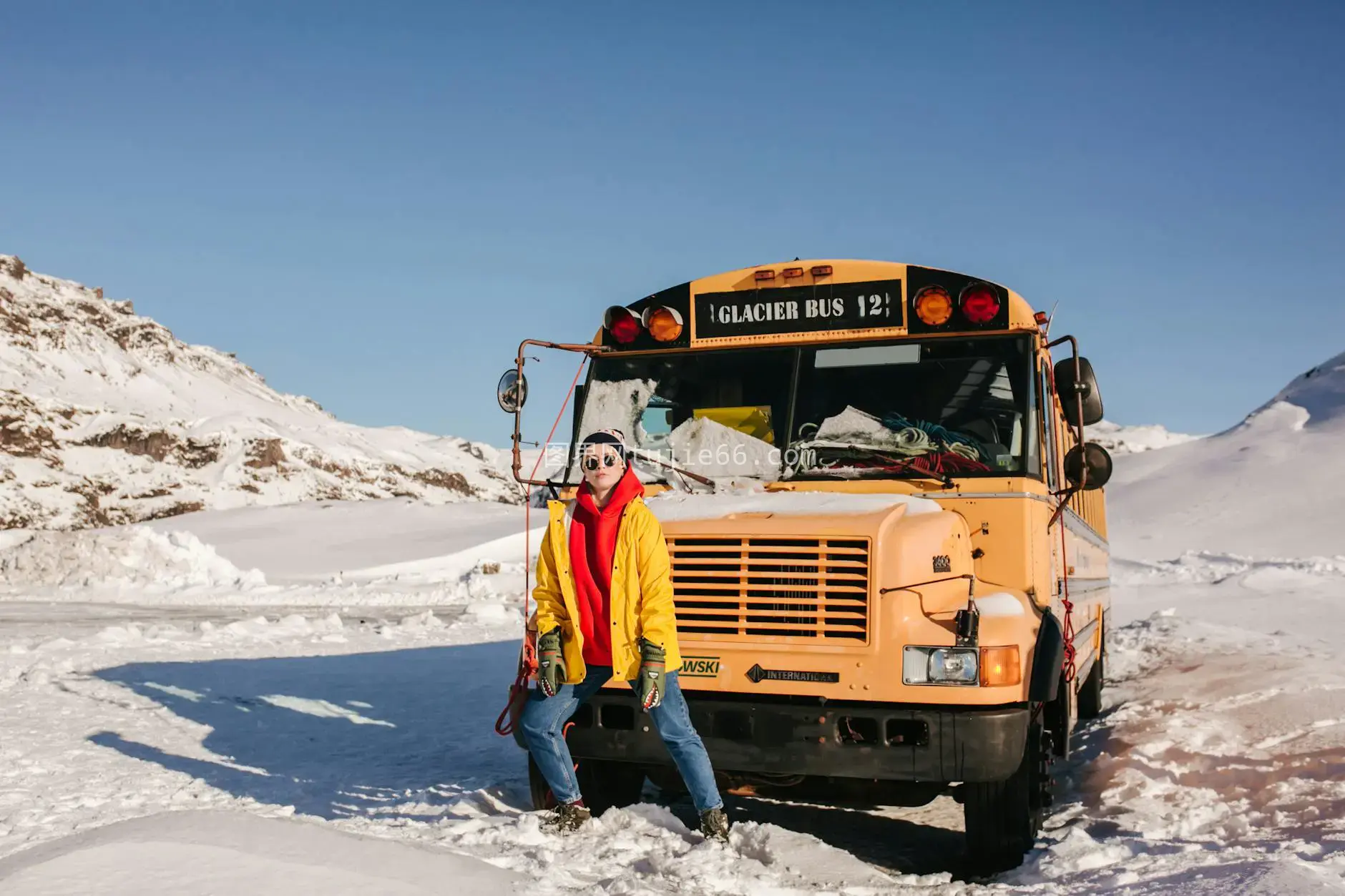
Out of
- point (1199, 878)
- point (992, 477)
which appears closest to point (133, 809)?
point (992, 477)

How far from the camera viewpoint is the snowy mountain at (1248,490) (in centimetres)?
3712

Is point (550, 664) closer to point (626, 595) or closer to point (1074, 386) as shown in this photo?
point (626, 595)

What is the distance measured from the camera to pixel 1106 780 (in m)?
6.98

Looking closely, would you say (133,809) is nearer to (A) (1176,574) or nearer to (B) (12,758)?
(B) (12,758)

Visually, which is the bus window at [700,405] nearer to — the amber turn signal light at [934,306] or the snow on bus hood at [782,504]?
the snow on bus hood at [782,504]

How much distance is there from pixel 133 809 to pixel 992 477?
4.78 metres

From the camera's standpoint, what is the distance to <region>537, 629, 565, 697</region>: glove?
17.0ft

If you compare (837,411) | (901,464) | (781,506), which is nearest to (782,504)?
(781,506)

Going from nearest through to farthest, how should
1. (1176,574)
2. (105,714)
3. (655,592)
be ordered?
(655,592) → (105,714) → (1176,574)

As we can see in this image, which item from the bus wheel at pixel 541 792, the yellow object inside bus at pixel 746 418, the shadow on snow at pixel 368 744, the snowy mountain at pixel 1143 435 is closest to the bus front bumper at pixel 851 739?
the bus wheel at pixel 541 792

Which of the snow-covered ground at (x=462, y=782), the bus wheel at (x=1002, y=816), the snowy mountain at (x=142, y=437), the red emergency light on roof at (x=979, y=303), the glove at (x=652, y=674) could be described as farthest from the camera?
the snowy mountain at (x=142, y=437)

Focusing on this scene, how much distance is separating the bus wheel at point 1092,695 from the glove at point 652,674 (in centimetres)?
509

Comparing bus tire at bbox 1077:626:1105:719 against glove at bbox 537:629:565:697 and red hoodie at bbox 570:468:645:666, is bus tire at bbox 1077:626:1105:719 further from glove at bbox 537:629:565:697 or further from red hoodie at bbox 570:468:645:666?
glove at bbox 537:629:565:697

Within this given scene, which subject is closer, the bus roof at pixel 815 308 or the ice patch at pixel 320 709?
the bus roof at pixel 815 308
